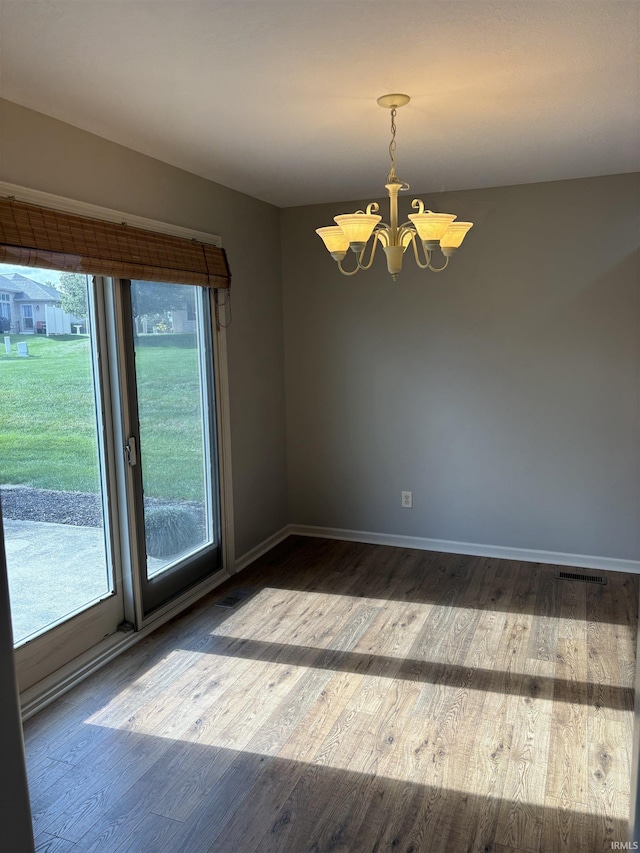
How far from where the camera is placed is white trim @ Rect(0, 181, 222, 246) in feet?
8.02

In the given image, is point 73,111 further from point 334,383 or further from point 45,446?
point 334,383

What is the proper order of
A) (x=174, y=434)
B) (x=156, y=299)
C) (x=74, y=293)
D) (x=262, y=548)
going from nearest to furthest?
1. (x=74, y=293)
2. (x=156, y=299)
3. (x=174, y=434)
4. (x=262, y=548)

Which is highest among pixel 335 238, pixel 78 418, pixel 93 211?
pixel 93 211

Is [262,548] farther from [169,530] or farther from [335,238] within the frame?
[335,238]

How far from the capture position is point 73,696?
109 inches

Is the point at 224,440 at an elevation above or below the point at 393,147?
below

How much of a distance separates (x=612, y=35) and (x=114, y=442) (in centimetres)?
259


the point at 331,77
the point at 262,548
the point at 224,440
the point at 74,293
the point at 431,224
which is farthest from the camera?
the point at 262,548

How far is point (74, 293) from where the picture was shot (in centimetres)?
287

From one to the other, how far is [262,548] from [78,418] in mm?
1975

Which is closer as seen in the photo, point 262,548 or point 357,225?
point 357,225

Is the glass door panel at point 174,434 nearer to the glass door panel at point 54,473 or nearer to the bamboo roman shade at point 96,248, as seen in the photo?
the bamboo roman shade at point 96,248

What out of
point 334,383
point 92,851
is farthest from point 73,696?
point 334,383

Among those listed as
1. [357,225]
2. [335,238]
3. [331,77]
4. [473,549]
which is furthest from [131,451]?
[473,549]
